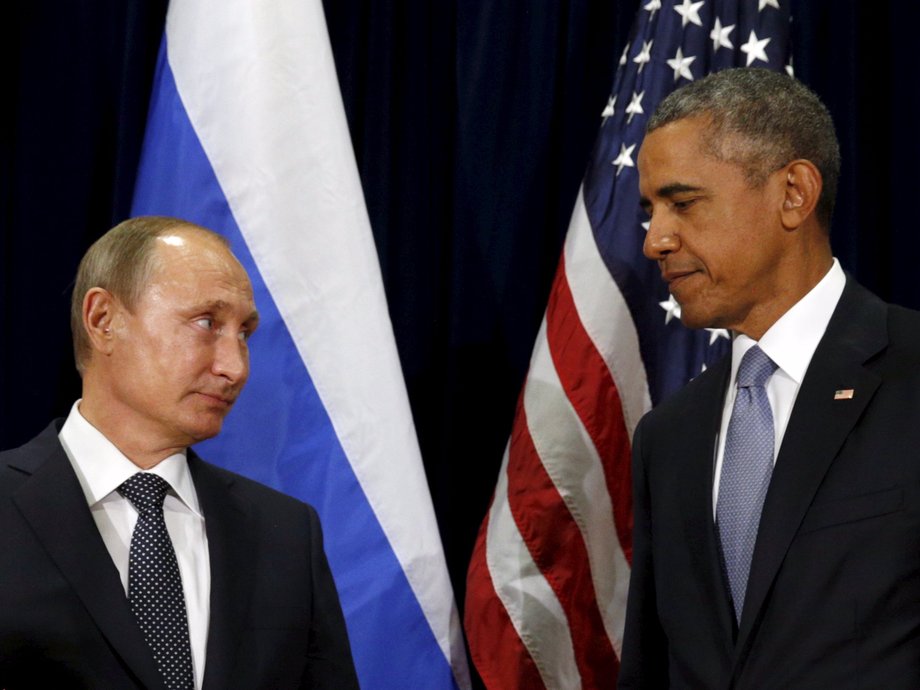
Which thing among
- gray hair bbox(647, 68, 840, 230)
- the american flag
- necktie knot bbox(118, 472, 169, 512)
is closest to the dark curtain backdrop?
the american flag

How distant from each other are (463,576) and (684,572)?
48.5 inches

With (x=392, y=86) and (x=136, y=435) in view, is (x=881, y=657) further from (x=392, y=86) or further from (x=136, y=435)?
(x=392, y=86)

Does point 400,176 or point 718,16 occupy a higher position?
point 718,16

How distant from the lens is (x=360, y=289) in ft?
8.14

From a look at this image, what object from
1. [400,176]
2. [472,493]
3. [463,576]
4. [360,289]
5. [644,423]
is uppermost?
[400,176]

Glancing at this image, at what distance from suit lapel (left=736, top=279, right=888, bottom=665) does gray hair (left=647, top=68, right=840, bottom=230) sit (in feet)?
0.75

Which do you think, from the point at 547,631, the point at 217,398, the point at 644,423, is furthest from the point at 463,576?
the point at 217,398

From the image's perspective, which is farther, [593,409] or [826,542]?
[593,409]

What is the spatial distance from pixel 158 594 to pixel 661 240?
2.86 ft

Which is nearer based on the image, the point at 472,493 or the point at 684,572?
the point at 684,572

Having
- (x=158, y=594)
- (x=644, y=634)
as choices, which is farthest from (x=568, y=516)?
(x=158, y=594)

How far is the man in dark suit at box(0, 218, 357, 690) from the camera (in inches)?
63.7

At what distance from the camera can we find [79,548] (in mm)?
1667

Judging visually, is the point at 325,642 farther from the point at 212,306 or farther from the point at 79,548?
the point at 212,306
